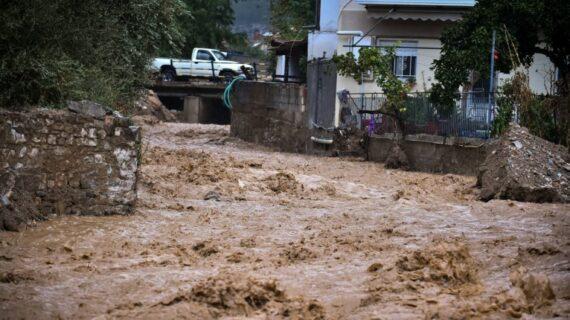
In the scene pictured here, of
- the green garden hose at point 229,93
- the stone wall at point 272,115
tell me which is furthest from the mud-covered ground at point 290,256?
the green garden hose at point 229,93

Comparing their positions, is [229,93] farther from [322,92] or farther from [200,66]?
[322,92]

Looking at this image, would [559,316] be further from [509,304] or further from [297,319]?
[297,319]

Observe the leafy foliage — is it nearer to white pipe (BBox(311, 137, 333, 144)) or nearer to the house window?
white pipe (BBox(311, 137, 333, 144))

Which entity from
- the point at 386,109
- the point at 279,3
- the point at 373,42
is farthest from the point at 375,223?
the point at 279,3

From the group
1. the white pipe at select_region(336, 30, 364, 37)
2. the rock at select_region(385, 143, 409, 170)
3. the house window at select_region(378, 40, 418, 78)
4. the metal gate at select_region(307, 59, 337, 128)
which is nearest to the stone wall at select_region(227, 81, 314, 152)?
the metal gate at select_region(307, 59, 337, 128)

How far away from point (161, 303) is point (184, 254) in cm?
252

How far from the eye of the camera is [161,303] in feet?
28.8

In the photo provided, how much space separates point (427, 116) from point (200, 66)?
1032 inches

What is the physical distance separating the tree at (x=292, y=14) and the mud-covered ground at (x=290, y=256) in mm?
26482

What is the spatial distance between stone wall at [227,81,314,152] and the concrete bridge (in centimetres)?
1027

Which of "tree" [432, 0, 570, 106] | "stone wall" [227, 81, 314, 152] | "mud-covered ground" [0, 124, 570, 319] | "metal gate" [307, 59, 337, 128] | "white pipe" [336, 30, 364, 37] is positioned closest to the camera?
"mud-covered ground" [0, 124, 570, 319]

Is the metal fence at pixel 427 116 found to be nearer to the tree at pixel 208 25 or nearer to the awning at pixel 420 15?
the awning at pixel 420 15

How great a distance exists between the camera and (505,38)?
20.3 metres

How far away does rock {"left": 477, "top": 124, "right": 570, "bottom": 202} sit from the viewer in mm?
16344
